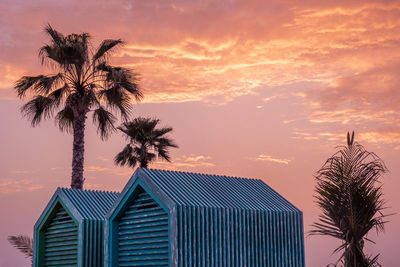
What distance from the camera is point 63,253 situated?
1948 cm

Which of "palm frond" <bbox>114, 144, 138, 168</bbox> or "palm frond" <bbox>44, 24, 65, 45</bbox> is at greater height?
"palm frond" <bbox>44, 24, 65, 45</bbox>

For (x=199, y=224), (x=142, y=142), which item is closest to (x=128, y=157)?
(x=142, y=142)

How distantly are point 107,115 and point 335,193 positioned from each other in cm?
1421

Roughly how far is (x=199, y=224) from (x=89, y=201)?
5936mm

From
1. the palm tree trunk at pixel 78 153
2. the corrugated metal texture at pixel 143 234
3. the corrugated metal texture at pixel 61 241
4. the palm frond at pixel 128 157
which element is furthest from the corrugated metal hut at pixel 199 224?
the palm frond at pixel 128 157

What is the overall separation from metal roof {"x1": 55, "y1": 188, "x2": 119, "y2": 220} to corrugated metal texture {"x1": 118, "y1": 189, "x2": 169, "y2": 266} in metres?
2.32

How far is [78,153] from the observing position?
25688 millimetres

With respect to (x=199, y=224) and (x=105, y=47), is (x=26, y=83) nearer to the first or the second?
(x=105, y=47)

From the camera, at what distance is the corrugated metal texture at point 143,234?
15.0m

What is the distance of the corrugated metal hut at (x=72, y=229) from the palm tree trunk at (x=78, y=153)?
4881 mm

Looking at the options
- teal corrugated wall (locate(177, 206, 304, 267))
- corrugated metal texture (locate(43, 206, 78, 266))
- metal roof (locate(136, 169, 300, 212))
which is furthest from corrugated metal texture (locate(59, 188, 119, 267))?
teal corrugated wall (locate(177, 206, 304, 267))

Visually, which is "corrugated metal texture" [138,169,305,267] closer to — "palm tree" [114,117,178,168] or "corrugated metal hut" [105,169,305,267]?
"corrugated metal hut" [105,169,305,267]

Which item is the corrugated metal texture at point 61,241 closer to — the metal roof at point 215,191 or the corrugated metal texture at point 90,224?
the corrugated metal texture at point 90,224

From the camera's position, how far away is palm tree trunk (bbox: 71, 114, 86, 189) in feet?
83.6
